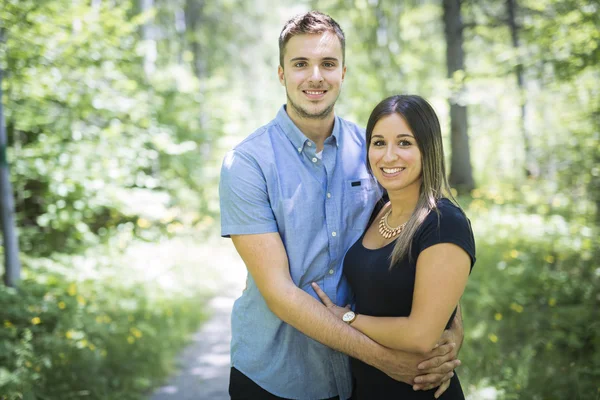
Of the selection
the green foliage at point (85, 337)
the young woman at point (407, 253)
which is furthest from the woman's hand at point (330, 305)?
the green foliage at point (85, 337)

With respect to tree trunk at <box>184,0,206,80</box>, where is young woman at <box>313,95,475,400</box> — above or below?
below

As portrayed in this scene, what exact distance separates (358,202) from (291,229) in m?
0.40

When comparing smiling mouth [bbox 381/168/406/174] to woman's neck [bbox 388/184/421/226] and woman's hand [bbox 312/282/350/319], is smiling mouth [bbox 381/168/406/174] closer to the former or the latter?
woman's neck [bbox 388/184/421/226]

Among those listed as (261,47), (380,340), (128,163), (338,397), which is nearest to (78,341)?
(338,397)

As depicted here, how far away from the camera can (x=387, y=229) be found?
2396 millimetres

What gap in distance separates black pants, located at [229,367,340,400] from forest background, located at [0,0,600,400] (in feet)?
6.56

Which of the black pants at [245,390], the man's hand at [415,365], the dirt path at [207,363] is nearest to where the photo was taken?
the man's hand at [415,365]

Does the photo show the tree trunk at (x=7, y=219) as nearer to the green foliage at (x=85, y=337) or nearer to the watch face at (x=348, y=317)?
the green foliage at (x=85, y=337)

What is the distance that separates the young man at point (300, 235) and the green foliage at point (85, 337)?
2124 mm

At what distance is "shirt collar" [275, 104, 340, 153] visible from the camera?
99.1 inches

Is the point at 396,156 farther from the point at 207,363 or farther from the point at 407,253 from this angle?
the point at 207,363

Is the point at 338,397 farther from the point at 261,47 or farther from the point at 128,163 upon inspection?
the point at 261,47

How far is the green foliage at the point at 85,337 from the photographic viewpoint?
410 cm

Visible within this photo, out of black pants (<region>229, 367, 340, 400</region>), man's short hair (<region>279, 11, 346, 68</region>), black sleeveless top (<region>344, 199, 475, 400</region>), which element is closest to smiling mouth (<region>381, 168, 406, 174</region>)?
black sleeveless top (<region>344, 199, 475, 400</region>)
